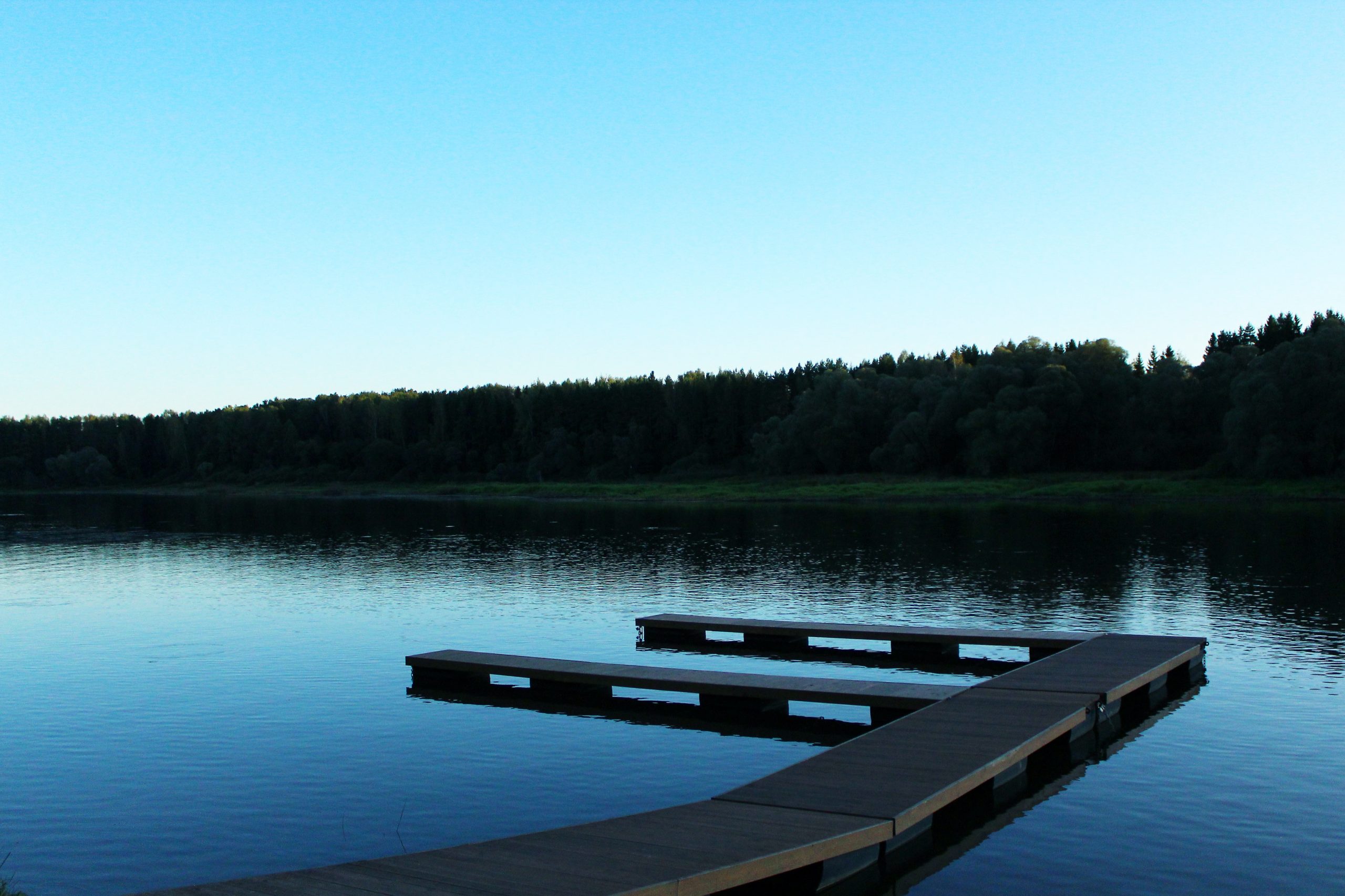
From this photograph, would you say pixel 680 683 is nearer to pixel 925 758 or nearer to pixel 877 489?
pixel 925 758

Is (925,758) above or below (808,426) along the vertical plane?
below

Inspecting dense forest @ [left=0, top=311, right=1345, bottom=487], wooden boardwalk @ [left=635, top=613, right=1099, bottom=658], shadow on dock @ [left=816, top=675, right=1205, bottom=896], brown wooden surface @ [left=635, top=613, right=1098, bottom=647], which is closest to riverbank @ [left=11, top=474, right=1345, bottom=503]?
dense forest @ [left=0, top=311, right=1345, bottom=487]

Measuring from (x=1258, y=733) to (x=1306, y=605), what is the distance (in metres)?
14.7

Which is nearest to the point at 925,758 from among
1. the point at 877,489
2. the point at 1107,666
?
the point at 1107,666

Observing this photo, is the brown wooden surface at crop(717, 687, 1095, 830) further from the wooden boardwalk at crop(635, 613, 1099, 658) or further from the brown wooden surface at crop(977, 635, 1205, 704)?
the wooden boardwalk at crop(635, 613, 1099, 658)

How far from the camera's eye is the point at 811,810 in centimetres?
1142

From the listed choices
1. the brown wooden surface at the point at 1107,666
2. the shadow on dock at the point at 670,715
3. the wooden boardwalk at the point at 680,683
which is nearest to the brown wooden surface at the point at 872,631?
the brown wooden surface at the point at 1107,666

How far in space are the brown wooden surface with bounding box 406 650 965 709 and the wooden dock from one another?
0.05m

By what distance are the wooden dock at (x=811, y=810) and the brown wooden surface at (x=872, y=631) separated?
3198 millimetres

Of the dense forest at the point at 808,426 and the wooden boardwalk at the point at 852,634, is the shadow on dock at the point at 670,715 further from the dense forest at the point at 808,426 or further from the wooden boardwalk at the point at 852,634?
the dense forest at the point at 808,426

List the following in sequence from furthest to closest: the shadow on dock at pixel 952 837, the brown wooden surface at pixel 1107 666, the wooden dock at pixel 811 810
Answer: the brown wooden surface at pixel 1107 666
the shadow on dock at pixel 952 837
the wooden dock at pixel 811 810

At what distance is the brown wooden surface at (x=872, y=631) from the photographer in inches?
925

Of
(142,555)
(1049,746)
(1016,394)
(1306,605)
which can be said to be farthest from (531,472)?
(1049,746)

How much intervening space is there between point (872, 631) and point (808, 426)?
83180mm
